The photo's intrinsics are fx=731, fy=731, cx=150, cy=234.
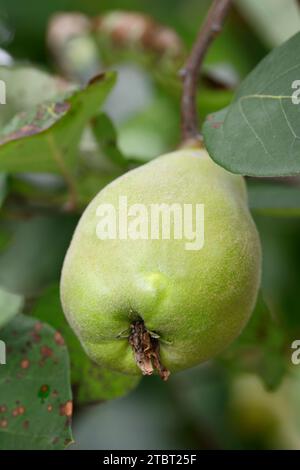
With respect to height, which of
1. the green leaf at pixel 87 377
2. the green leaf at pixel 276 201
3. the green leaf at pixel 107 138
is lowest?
the green leaf at pixel 87 377

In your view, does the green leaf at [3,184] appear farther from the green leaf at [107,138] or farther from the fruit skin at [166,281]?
the fruit skin at [166,281]

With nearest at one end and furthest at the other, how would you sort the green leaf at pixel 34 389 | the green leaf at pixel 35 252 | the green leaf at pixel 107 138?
the green leaf at pixel 34 389 < the green leaf at pixel 107 138 < the green leaf at pixel 35 252

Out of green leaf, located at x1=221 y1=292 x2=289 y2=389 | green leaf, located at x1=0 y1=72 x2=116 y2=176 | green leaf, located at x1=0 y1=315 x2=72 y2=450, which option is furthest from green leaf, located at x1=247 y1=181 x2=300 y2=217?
green leaf, located at x1=0 y1=315 x2=72 y2=450

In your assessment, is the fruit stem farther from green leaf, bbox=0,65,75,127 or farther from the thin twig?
green leaf, bbox=0,65,75,127

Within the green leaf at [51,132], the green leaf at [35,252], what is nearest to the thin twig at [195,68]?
Result: the green leaf at [51,132]

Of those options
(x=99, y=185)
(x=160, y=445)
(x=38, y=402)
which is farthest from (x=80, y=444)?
(x=38, y=402)

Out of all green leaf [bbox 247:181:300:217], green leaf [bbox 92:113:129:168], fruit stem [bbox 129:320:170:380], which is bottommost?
fruit stem [bbox 129:320:170:380]

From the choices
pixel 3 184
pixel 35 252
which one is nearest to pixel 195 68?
pixel 3 184
